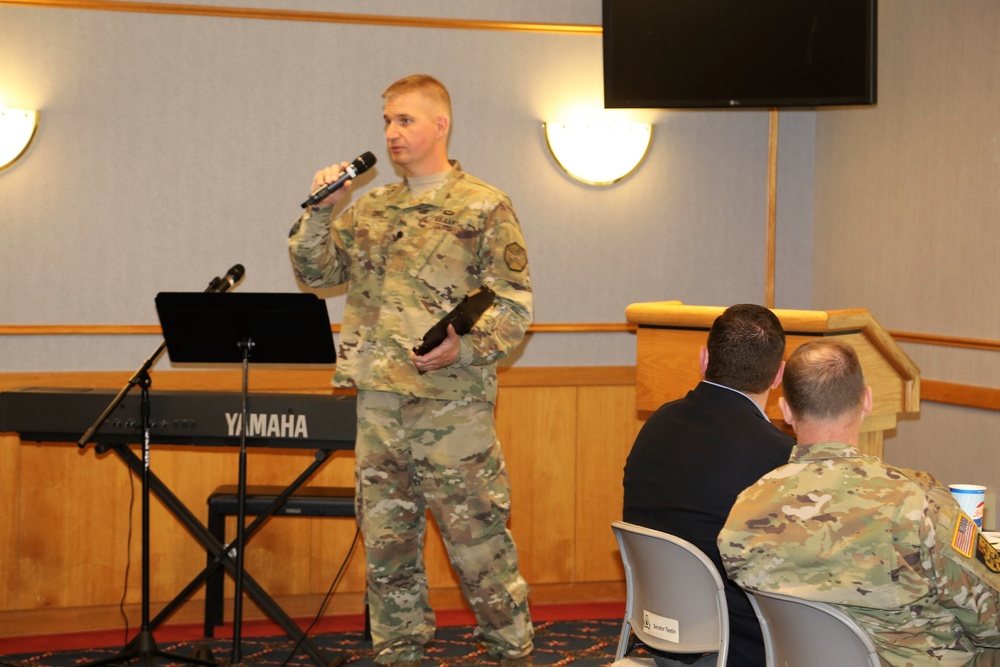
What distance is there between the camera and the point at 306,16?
4664mm

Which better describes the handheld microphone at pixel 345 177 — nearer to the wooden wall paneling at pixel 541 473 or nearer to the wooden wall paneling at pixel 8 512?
the wooden wall paneling at pixel 541 473

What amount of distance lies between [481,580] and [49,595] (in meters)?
2.05

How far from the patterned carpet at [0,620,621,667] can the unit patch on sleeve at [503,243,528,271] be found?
59.5 inches

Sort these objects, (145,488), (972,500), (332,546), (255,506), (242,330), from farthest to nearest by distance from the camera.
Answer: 1. (332,546)
2. (255,506)
3. (145,488)
4. (242,330)
5. (972,500)

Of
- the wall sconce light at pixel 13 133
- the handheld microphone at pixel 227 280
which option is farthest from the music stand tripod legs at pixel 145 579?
the wall sconce light at pixel 13 133

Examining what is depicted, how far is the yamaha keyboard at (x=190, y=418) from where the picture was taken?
147 inches

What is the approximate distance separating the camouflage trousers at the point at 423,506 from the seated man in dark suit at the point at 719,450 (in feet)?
3.58

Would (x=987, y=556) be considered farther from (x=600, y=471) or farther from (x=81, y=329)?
(x=81, y=329)

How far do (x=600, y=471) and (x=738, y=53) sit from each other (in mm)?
1973

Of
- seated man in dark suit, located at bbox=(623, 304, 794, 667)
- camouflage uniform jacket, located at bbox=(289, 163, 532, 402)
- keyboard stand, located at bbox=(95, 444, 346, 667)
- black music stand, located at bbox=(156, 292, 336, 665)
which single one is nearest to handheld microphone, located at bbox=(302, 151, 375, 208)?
camouflage uniform jacket, located at bbox=(289, 163, 532, 402)

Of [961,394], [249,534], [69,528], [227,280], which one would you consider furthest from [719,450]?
[69,528]

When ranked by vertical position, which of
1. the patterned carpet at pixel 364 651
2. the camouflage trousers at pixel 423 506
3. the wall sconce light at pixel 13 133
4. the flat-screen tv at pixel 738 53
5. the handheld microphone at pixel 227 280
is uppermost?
the flat-screen tv at pixel 738 53

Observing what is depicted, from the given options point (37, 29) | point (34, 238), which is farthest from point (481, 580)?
point (37, 29)

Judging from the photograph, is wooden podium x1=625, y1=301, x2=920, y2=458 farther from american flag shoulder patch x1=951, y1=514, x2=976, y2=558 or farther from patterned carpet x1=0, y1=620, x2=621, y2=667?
american flag shoulder patch x1=951, y1=514, x2=976, y2=558
